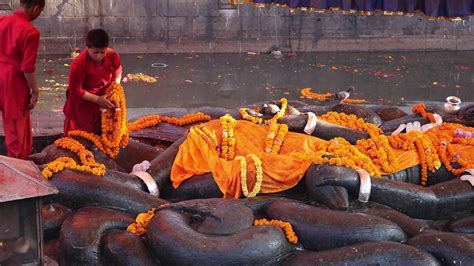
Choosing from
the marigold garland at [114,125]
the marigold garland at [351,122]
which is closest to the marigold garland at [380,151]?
the marigold garland at [351,122]

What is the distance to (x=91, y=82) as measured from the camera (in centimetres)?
522

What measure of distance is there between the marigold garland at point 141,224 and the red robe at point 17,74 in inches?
74.6

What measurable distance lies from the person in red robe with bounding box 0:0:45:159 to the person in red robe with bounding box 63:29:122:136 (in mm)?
329

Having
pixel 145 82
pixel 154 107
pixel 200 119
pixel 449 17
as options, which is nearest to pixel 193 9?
pixel 145 82

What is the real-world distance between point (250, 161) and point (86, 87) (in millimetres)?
1730

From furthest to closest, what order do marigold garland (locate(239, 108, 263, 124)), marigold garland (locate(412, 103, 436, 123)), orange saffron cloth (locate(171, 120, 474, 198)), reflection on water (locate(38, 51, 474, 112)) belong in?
1. reflection on water (locate(38, 51, 474, 112))
2. marigold garland (locate(412, 103, 436, 123))
3. marigold garland (locate(239, 108, 263, 124))
4. orange saffron cloth (locate(171, 120, 474, 198))

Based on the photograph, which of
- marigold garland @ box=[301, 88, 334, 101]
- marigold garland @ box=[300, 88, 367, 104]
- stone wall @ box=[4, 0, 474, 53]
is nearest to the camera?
marigold garland @ box=[300, 88, 367, 104]

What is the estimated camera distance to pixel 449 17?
5145mm

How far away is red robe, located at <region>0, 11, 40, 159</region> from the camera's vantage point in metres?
5.11

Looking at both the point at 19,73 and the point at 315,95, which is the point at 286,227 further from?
the point at 315,95

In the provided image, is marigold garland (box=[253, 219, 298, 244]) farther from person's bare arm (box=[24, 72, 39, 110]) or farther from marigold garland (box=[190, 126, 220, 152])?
person's bare arm (box=[24, 72, 39, 110])

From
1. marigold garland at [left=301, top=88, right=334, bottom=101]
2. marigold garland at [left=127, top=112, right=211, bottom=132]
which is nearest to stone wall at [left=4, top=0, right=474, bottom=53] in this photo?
marigold garland at [left=301, top=88, right=334, bottom=101]

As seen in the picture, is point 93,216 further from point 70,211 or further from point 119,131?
point 119,131

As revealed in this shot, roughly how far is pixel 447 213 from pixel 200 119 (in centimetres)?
228
